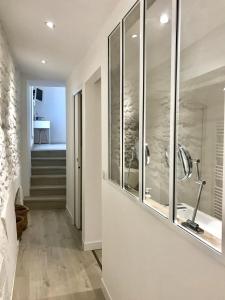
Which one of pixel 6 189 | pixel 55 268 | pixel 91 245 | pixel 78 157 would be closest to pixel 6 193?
pixel 6 189

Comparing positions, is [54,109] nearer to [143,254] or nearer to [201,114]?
[201,114]

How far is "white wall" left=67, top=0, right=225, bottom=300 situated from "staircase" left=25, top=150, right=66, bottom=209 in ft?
11.1

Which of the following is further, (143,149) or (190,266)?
(143,149)

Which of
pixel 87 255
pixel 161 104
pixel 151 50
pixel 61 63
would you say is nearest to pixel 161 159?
pixel 161 104

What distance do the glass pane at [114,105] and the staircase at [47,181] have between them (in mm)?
3726

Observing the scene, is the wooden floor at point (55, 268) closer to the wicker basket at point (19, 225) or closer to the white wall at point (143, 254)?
the wicker basket at point (19, 225)

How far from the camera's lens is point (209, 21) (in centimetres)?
186

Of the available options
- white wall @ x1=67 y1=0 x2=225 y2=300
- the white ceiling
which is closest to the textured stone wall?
the white ceiling

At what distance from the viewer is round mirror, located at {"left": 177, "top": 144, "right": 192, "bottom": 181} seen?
60.9 inches

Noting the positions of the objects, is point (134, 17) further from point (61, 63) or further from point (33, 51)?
point (61, 63)

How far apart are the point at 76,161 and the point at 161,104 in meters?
2.79

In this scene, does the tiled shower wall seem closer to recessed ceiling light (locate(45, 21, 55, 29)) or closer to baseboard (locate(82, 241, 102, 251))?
recessed ceiling light (locate(45, 21, 55, 29))

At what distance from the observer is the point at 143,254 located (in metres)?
1.79

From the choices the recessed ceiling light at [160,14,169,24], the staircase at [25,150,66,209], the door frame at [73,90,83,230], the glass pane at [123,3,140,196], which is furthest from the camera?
the staircase at [25,150,66,209]
